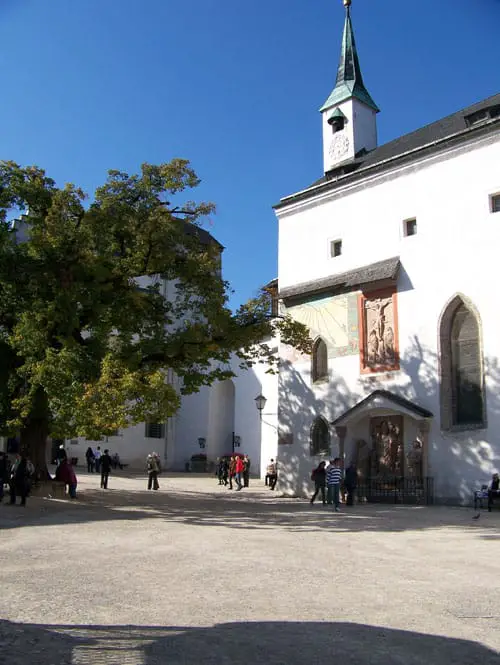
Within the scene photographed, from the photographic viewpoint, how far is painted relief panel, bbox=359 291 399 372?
24078 mm

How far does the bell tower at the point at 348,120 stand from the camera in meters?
30.9

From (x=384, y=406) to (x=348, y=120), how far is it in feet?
49.2

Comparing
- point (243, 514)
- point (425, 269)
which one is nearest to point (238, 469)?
point (243, 514)

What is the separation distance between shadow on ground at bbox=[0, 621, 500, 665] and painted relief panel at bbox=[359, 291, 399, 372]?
730 inches

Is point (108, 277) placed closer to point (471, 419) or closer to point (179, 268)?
point (179, 268)

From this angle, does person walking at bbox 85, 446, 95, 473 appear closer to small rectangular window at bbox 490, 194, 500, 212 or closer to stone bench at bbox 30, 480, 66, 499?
stone bench at bbox 30, 480, 66, 499

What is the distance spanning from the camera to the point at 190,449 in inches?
1890

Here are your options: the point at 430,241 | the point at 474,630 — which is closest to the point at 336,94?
the point at 430,241

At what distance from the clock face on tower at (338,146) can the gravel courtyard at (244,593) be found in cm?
1997

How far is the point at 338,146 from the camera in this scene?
31078 millimetres

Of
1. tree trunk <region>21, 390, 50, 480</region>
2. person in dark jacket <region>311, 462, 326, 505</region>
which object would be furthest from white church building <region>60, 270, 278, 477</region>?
tree trunk <region>21, 390, 50, 480</region>

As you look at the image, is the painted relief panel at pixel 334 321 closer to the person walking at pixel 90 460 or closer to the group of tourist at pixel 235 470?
the group of tourist at pixel 235 470

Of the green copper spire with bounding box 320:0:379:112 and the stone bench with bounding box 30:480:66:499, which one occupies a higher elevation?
the green copper spire with bounding box 320:0:379:112

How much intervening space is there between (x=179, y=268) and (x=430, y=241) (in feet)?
29.4
